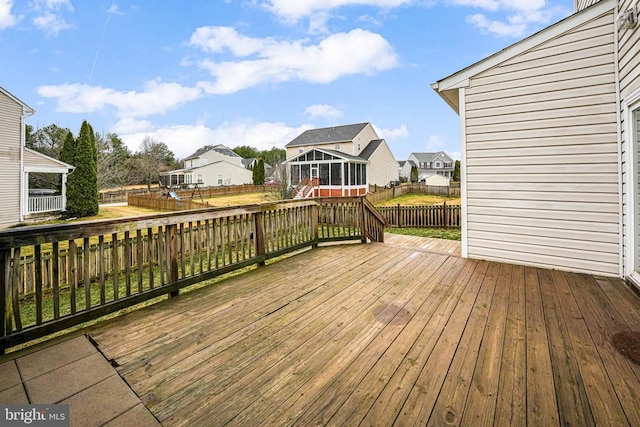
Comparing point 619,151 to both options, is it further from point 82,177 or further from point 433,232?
point 82,177

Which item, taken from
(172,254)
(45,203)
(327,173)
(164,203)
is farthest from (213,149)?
(172,254)

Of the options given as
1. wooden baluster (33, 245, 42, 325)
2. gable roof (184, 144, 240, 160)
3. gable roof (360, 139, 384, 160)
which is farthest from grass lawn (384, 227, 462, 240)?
gable roof (184, 144, 240, 160)

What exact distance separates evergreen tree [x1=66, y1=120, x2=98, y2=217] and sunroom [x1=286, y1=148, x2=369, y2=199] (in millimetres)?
11107

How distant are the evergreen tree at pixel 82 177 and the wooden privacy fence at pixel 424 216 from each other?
1506 cm

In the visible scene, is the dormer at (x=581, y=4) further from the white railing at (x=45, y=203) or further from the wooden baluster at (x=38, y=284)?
the white railing at (x=45, y=203)

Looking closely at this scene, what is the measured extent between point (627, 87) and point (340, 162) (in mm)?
17895

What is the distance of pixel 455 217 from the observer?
10.3 m

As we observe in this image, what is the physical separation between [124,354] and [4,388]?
578mm

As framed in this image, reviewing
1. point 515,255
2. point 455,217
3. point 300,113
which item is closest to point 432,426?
point 515,255

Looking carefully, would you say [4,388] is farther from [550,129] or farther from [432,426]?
[550,129]

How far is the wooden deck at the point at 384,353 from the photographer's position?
5.11ft

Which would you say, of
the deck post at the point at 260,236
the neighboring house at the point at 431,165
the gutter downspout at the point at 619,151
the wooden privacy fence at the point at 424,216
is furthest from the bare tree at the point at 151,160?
the neighboring house at the point at 431,165

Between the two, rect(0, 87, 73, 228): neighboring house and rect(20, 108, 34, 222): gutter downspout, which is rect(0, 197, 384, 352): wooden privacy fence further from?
rect(20, 108, 34, 222): gutter downspout

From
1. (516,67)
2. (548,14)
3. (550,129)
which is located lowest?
(550,129)
